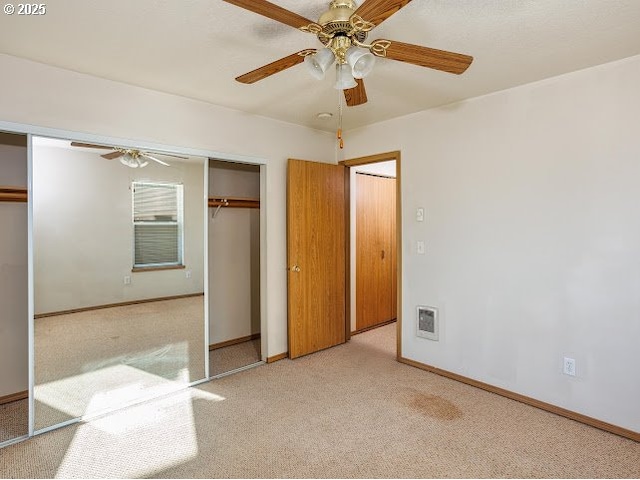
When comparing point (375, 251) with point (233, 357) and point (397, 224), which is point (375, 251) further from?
point (233, 357)

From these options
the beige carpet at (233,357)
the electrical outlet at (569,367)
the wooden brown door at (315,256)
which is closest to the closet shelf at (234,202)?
the wooden brown door at (315,256)

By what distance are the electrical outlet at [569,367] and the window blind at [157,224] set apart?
10.5 feet

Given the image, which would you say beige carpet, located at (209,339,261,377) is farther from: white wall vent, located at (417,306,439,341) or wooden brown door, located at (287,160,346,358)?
white wall vent, located at (417,306,439,341)

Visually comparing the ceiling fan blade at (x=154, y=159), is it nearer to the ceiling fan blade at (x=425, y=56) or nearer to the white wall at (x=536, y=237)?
the ceiling fan blade at (x=425, y=56)

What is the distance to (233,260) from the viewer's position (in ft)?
12.9

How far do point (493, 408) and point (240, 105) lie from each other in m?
3.19

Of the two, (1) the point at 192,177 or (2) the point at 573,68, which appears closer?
(2) the point at 573,68

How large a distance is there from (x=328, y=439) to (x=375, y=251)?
2862 mm

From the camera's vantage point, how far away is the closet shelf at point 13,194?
2.45 m

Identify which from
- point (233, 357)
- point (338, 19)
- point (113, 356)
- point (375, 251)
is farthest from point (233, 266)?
point (338, 19)

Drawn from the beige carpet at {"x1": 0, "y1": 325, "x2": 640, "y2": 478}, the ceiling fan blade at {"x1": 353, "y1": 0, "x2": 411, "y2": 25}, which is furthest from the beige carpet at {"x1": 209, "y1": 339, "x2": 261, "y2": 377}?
the ceiling fan blade at {"x1": 353, "y1": 0, "x2": 411, "y2": 25}

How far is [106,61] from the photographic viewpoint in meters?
2.41

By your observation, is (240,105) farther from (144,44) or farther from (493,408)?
(493,408)

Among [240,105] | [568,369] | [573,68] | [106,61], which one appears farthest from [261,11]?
[568,369]
